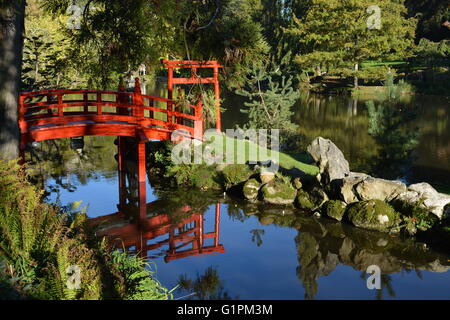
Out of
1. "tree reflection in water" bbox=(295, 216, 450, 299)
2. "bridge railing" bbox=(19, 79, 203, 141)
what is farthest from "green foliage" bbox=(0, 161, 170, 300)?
"bridge railing" bbox=(19, 79, 203, 141)

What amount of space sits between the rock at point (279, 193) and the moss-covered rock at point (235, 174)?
56.1 inches

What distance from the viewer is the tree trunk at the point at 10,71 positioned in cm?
1005

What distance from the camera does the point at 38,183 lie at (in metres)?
18.6

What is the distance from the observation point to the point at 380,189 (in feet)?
47.4

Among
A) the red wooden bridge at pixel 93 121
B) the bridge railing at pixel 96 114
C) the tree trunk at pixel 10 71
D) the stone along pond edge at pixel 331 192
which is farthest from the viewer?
the bridge railing at pixel 96 114

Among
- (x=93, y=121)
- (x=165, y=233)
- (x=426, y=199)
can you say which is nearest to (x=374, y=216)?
(x=426, y=199)

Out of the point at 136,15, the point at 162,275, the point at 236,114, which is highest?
the point at 136,15

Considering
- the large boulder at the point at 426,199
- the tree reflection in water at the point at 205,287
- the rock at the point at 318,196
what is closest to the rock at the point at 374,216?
the large boulder at the point at 426,199

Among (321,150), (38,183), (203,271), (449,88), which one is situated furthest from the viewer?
(449,88)

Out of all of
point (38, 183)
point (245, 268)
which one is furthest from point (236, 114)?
point (245, 268)

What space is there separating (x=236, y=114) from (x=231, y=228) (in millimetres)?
24858

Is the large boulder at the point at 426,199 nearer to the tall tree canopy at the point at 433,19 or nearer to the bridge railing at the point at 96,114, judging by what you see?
the bridge railing at the point at 96,114
